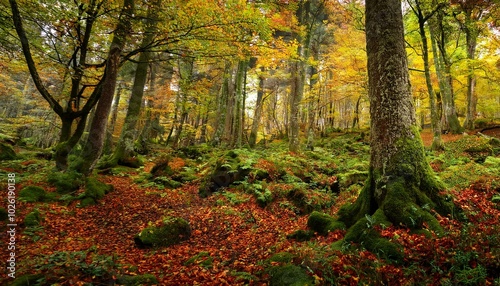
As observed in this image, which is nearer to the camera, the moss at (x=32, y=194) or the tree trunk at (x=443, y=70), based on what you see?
the moss at (x=32, y=194)

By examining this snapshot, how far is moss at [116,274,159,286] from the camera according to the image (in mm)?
3723

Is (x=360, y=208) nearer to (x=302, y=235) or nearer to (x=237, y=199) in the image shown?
(x=302, y=235)

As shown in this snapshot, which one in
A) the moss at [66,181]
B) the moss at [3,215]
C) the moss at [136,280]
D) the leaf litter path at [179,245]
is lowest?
the leaf litter path at [179,245]

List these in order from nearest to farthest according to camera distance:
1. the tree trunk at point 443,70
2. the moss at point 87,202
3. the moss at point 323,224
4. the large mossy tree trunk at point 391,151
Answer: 1. the large mossy tree trunk at point 391,151
2. the moss at point 323,224
3. the moss at point 87,202
4. the tree trunk at point 443,70

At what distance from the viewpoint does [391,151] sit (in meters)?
4.72

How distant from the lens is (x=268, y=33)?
9078 mm

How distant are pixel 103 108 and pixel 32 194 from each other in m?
3.29

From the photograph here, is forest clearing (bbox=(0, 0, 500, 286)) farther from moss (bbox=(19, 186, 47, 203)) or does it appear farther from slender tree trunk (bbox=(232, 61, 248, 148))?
slender tree trunk (bbox=(232, 61, 248, 148))

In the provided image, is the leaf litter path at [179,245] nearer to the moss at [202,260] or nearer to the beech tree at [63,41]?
the moss at [202,260]

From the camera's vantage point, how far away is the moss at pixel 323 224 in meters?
5.06

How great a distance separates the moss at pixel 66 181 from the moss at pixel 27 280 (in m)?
5.09

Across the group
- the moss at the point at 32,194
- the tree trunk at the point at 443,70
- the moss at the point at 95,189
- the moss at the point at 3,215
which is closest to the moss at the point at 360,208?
the moss at the point at 95,189

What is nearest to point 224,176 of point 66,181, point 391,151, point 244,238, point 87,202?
point 244,238

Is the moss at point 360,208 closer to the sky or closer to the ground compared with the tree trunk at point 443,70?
closer to the ground
